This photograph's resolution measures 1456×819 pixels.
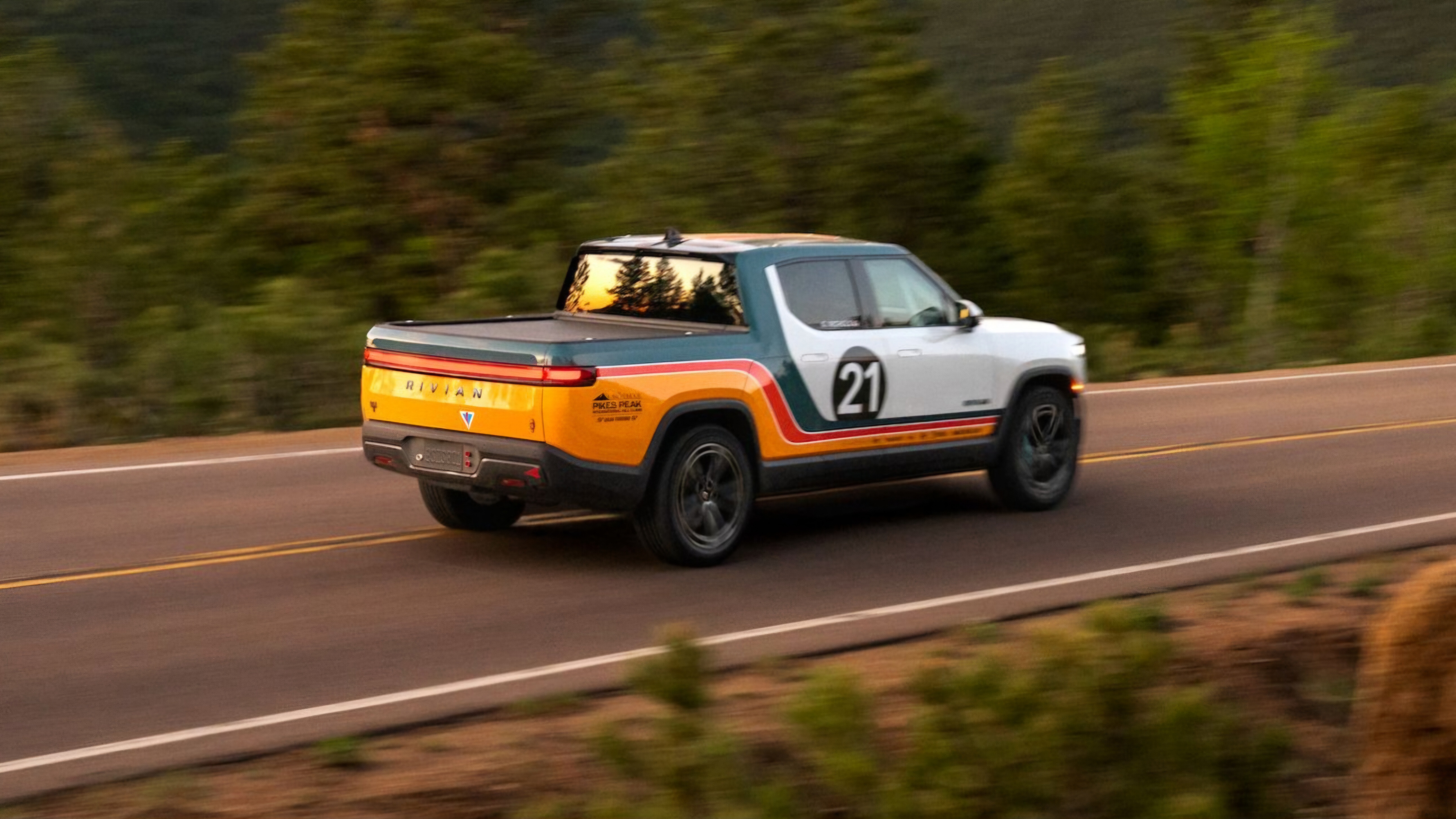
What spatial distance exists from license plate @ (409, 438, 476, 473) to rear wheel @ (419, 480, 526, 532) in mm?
941

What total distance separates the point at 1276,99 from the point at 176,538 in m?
43.1

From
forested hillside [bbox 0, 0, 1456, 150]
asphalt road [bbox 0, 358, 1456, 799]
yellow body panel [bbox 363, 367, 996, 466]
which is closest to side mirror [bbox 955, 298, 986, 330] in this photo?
asphalt road [bbox 0, 358, 1456, 799]

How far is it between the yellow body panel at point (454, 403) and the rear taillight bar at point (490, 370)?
2 cm

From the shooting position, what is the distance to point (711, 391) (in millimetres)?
9820

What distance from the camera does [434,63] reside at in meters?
29.5

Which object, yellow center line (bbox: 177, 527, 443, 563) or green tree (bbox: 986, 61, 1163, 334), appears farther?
green tree (bbox: 986, 61, 1163, 334)

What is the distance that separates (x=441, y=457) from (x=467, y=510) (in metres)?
1.32

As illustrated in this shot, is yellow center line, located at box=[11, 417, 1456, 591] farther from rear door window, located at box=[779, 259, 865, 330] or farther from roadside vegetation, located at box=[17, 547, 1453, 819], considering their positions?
roadside vegetation, located at box=[17, 547, 1453, 819]

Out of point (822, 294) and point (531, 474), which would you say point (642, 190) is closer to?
point (822, 294)

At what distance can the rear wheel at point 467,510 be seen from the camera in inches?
426

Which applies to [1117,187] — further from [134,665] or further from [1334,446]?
[134,665]

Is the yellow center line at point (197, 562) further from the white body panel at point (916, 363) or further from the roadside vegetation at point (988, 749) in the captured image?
the roadside vegetation at point (988, 749)

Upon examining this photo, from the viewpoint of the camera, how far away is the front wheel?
39.3 feet

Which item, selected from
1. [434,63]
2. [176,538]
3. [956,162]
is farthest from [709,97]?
[176,538]
